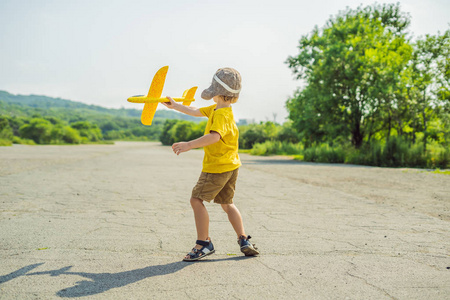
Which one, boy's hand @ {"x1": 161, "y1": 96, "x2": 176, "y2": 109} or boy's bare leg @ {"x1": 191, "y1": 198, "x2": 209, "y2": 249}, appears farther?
boy's hand @ {"x1": 161, "y1": 96, "x2": 176, "y2": 109}

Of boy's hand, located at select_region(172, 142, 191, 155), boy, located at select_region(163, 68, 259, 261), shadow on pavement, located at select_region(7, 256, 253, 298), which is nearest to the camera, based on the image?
shadow on pavement, located at select_region(7, 256, 253, 298)

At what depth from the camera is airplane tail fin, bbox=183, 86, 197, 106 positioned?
3652 mm

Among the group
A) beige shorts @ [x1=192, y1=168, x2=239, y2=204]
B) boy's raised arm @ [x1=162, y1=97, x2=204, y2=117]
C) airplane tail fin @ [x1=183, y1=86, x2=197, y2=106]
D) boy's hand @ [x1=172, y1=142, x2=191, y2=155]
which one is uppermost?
airplane tail fin @ [x1=183, y1=86, x2=197, y2=106]

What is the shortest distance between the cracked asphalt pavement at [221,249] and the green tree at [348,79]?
15539 mm

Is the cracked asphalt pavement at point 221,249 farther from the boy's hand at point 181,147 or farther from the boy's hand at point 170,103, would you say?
the boy's hand at point 170,103

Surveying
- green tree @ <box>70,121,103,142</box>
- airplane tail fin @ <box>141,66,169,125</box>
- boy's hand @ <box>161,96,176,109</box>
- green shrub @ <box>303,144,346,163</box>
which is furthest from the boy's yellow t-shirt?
green tree @ <box>70,121,103,142</box>

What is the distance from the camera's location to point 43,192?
6559 mm

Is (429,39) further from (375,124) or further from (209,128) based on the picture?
(209,128)

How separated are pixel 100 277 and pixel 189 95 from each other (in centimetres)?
191

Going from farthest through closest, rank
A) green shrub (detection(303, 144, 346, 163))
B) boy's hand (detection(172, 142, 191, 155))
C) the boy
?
green shrub (detection(303, 144, 346, 163)) → the boy → boy's hand (detection(172, 142, 191, 155))

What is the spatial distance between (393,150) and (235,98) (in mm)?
15312

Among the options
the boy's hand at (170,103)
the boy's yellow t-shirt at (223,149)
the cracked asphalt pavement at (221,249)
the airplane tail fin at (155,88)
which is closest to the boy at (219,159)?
the boy's yellow t-shirt at (223,149)

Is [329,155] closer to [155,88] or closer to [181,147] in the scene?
[155,88]

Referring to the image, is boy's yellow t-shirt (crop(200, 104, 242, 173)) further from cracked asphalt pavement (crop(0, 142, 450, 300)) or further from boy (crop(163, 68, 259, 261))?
cracked asphalt pavement (crop(0, 142, 450, 300))
